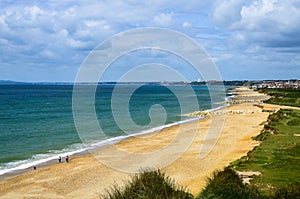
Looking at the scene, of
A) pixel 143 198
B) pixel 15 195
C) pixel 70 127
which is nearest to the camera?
pixel 143 198

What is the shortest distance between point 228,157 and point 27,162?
16.0m

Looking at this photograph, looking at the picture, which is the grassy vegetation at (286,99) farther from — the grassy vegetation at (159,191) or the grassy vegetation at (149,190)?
the grassy vegetation at (149,190)

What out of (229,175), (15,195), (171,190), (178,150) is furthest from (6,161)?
(171,190)

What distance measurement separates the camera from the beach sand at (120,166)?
23.2m

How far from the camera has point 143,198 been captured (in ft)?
36.6

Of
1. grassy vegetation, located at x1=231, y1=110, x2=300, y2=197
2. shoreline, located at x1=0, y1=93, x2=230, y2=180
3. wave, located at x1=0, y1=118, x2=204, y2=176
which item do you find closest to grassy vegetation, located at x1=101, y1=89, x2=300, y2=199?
grassy vegetation, located at x1=231, y1=110, x2=300, y2=197

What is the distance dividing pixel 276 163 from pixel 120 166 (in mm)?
11177

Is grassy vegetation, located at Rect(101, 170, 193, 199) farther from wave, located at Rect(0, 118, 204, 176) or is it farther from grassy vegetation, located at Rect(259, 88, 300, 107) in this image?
grassy vegetation, located at Rect(259, 88, 300, 107)

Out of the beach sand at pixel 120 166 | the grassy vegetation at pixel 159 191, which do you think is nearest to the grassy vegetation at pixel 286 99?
the beach sand at pixel 120 166

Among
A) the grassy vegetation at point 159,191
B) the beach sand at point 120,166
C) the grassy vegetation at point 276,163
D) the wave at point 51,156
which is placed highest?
the grassy vegetation at point 159,191

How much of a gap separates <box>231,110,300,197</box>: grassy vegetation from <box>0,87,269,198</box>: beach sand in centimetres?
171

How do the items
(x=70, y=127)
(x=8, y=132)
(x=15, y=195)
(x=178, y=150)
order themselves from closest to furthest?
1. (x=15, y=195)
2. (x=178, y=150)
3. (x=8, y=132)
4. (x=70, y=127)

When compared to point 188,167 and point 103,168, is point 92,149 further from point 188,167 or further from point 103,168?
point 188,167

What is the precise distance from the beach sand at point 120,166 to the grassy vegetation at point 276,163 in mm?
1714
